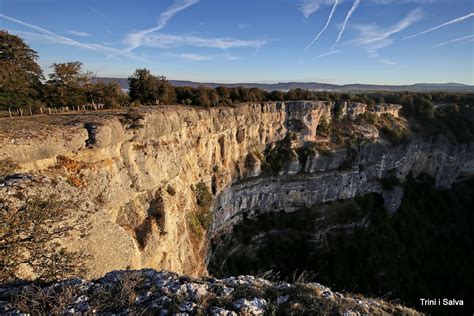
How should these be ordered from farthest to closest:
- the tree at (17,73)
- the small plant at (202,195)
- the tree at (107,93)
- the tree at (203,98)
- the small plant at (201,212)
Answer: the tree at (203,98) < the small plant at (202,195) < the tree at (107,93) < the small plant at (201,212) < the tree at (17,73)

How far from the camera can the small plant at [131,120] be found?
14.8 m

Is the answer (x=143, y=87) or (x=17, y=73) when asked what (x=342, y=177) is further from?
(x=17, y=73)

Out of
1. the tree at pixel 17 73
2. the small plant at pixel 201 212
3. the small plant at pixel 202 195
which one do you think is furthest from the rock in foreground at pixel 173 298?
the tree at pixel 17 73

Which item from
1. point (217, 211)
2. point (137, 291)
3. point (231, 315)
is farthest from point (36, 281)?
point (217, 211)

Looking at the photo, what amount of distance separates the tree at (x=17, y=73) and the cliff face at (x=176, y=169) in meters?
8.47

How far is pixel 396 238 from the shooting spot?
39.7 metres

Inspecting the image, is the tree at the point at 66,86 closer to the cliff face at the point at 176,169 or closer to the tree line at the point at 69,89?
the tree line at the point at 69,89

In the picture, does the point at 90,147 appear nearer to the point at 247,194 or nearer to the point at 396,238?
the point at 247,194

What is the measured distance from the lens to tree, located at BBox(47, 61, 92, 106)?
72.8 feet

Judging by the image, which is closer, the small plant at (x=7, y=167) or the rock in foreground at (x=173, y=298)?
the rock in foreground at (x=173, y=298)

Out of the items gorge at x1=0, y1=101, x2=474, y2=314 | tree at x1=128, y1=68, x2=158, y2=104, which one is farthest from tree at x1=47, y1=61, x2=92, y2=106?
gorge at x1=0, y1=101, x2=474, y2=314

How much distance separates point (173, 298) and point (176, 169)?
44.7ft

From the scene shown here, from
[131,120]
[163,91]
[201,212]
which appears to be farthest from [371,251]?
[131,120]

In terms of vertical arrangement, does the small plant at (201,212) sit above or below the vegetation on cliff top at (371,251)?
above
